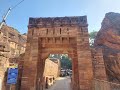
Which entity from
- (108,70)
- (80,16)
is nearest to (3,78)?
(80,16)

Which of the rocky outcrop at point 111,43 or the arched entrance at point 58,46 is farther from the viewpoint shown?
the rocky outcrop at point 111,43

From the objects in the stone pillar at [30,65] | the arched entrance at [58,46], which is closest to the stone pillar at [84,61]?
the arched entrance at [58,46]

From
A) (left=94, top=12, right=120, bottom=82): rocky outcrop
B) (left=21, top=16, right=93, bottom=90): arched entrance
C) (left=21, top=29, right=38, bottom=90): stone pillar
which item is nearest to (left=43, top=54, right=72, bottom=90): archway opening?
(left=94, top=12, right=120, bottom=82): rocky outcrop

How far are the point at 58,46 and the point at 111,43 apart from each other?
25.3 feet

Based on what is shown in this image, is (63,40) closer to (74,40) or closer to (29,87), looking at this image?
(74,40)

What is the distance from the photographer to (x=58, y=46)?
11492 mm

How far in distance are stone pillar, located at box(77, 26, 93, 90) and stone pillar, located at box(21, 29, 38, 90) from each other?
10.8 ft

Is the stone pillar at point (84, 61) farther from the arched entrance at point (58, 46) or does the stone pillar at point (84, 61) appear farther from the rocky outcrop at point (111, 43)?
the rocky outcrop at point (111, 43)

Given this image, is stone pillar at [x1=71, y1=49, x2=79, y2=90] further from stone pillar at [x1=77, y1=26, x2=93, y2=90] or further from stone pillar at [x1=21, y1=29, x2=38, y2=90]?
stone pillar at [x1=21, y1=29, x2=38, y2=90]

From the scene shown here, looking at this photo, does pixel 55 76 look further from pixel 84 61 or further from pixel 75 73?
Answer: pixel 84 61

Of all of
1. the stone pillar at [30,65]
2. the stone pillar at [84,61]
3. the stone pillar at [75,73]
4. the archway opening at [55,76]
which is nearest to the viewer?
the stone pillar at [84,61]

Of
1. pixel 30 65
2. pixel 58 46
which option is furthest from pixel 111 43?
pixel 30 65

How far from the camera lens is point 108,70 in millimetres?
14156

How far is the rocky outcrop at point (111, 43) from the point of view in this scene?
14.0m
